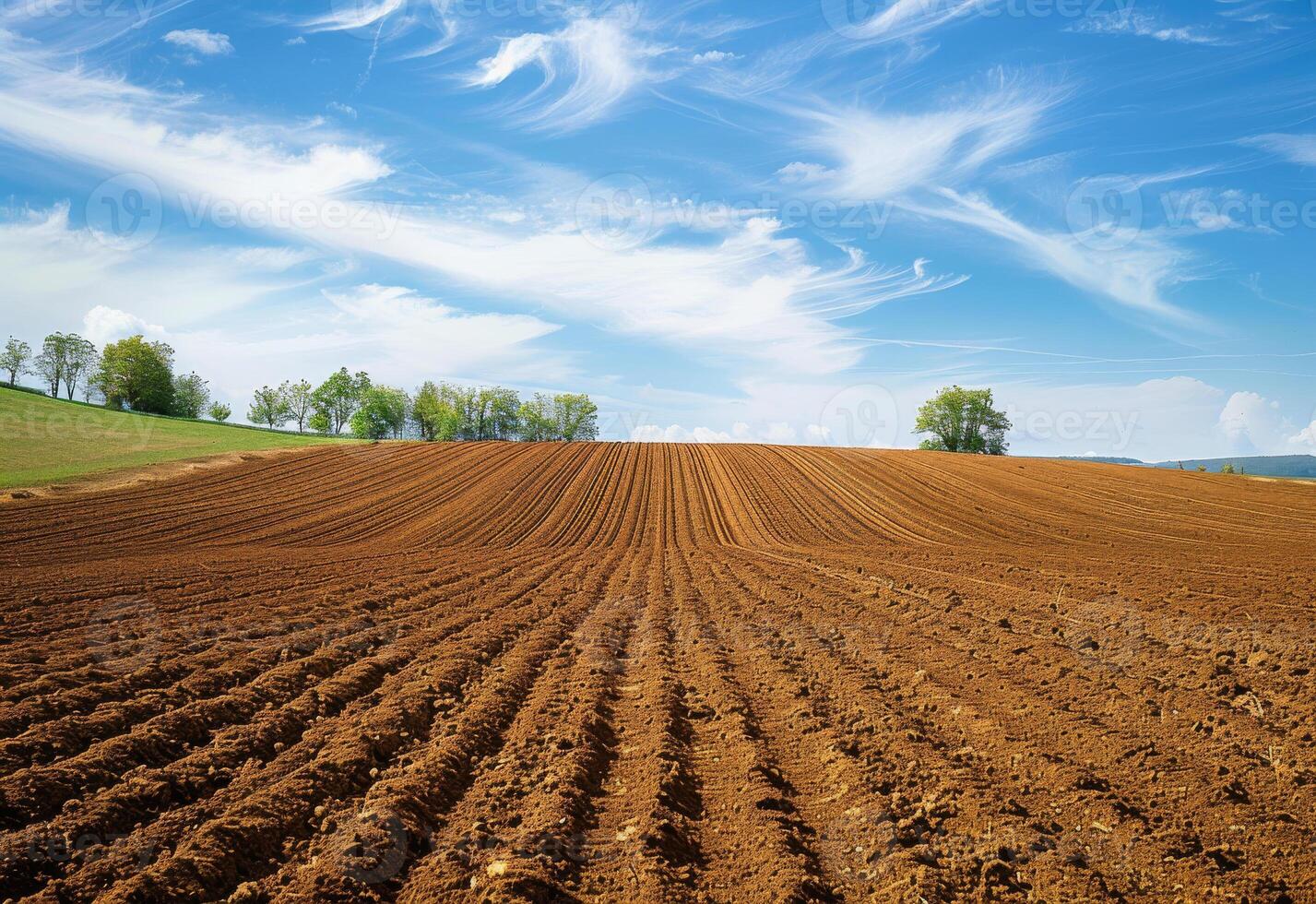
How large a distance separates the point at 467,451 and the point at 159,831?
1694 inches

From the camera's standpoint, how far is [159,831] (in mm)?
4539

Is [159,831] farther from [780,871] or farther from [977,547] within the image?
[977,547]

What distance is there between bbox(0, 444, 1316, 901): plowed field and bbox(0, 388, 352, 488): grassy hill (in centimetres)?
1969

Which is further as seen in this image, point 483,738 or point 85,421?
point 85,421

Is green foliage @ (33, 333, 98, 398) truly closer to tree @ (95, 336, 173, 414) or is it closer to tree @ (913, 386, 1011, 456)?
tree @ (95, 336, 173, 414)

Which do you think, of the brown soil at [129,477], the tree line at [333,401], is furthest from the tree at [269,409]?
the brown soil at [129,477]

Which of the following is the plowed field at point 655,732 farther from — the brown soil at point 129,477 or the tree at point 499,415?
the tree at point 499,415

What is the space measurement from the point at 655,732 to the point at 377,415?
87362 mm

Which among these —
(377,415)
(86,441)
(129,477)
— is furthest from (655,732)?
(377,415)

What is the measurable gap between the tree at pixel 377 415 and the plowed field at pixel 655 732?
71.8 metres

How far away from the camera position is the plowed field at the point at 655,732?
172 inches

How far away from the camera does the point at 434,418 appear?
297 feet

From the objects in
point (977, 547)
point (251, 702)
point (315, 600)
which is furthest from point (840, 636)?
point (977, 547)

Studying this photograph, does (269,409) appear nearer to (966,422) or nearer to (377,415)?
(377,415)
